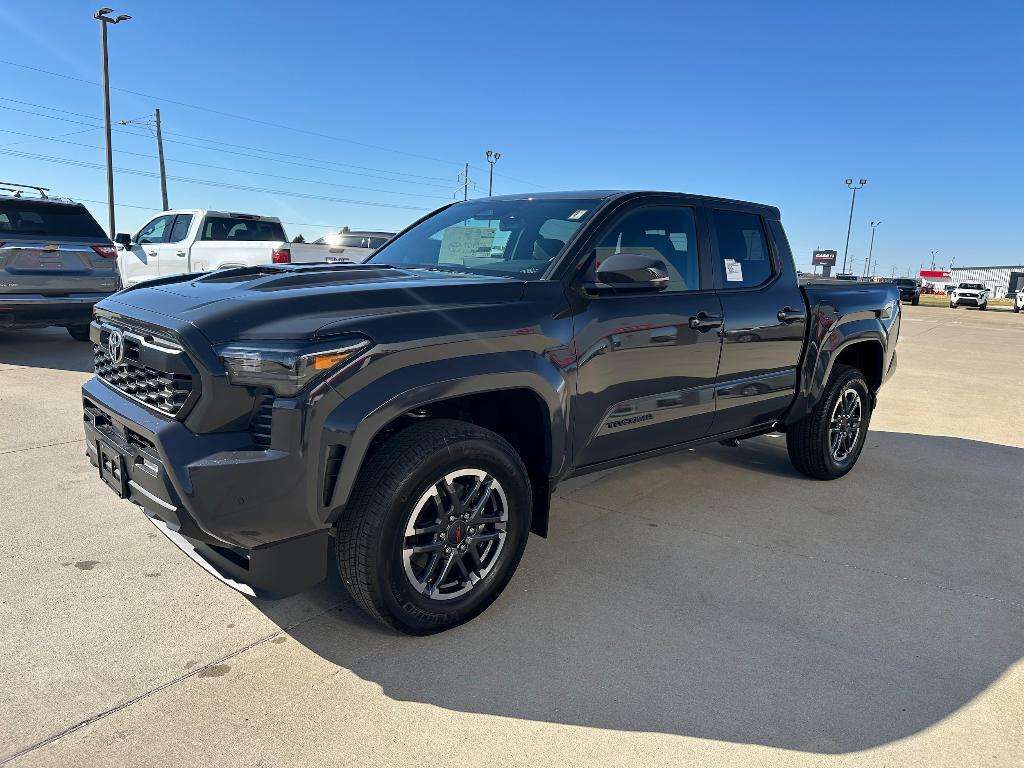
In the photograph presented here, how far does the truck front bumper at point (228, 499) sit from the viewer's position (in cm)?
231

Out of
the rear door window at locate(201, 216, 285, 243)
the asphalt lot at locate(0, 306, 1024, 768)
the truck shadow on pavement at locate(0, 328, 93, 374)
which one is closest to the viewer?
the asphalt lot at locate(0, 306, 1024, 768)

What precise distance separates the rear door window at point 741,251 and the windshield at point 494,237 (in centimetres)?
91

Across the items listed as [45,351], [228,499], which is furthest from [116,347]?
[45,351]

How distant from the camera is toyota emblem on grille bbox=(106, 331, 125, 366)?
2.83 m

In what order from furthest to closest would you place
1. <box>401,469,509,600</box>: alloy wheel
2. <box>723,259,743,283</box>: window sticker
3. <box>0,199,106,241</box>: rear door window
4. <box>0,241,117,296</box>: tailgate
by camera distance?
<box>0,199,106,241</box>: rear door window, <box>0,241,117,296</box>: tailgate, <box>723,259,743,283</box>: window sticker, <box>401,469,509,600</box>: alloy wheel

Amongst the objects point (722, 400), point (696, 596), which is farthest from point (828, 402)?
point (696, 596)

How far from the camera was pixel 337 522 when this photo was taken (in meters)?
2.64

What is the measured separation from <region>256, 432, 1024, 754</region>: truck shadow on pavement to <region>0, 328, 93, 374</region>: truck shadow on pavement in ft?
21.4

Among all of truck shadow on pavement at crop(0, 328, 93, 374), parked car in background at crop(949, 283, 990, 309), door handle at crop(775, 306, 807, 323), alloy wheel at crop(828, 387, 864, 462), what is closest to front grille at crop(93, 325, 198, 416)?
door handle at crop(775, 306, 807, 323)

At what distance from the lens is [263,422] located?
93.4 inches

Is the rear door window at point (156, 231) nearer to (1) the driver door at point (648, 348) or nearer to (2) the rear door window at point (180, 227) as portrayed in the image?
(2) the rear door window at point (180, 227)

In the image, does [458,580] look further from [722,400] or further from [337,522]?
[722,400]

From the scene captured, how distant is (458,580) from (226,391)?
1174mm

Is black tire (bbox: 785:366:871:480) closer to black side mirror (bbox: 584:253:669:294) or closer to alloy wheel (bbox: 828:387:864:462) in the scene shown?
alloy wheel (bbox: 828:387:864:462)
